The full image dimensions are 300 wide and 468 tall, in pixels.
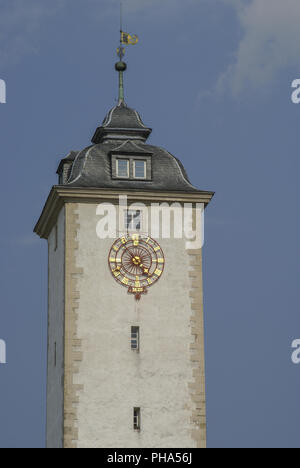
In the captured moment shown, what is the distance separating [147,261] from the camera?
3568 inches

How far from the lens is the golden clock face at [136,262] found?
90.2m

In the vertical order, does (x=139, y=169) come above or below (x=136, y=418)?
above

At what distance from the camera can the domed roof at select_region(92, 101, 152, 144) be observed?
311 feet

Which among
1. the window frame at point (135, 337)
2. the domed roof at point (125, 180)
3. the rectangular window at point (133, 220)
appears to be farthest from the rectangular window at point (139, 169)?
the window frame at point (135, 337)

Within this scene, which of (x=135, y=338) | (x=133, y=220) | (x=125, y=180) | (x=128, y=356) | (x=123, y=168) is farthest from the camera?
(x=123, y=168)

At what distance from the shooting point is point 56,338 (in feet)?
300

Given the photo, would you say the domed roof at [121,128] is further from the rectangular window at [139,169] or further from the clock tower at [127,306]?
the rectangular window at [139,169]

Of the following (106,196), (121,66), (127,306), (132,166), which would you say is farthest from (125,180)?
(121,66)

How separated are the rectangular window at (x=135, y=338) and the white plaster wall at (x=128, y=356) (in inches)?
8.9

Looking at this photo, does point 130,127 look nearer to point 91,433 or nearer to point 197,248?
point 197,248

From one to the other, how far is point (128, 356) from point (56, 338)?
13.0 ft

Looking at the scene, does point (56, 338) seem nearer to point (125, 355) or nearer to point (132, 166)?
point (125, 355)
